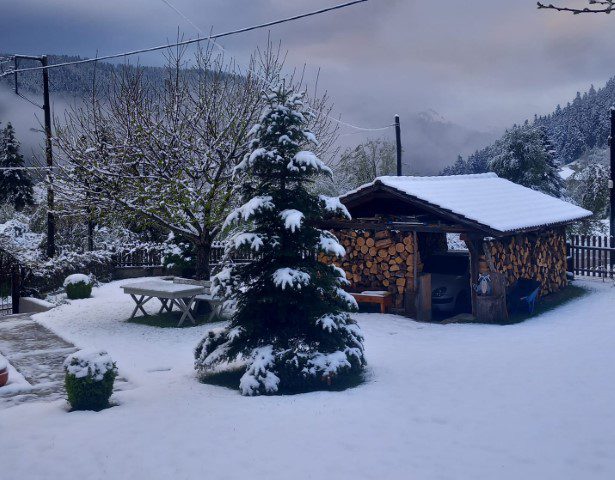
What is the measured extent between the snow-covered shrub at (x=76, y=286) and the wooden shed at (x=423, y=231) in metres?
7.61

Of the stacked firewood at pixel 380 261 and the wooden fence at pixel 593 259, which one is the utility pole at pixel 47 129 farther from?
the wooden fence at pixel 593 259

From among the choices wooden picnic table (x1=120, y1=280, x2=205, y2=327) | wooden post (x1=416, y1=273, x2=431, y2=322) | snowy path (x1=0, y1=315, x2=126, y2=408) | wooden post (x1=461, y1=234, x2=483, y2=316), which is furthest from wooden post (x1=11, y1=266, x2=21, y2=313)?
wooden post (x1=461, y1=234, x2=483, y2=316)

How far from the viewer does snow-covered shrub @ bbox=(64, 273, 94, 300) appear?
18.0 metres

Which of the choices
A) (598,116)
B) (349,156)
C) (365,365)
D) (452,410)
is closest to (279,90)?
(365,365)

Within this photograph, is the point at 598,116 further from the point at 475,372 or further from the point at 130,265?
the point at 475,372

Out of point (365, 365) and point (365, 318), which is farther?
point (365, 318)

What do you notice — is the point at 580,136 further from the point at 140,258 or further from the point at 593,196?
the point at 140,258

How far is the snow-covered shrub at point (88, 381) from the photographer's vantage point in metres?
7.93

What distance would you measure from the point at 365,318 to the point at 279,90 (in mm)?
6350

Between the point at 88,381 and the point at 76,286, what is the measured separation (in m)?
10.9

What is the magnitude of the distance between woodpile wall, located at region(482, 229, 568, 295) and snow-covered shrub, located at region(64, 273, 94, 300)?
1149cm

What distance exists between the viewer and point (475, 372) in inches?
374

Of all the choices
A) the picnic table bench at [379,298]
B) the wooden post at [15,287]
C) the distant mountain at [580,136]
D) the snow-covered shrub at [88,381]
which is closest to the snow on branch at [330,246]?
the snow-covered shrub at [88,381]

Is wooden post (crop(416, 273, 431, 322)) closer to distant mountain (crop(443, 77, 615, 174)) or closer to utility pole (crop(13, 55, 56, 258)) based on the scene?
utility pole (crop(13, 55, 56, 258))
